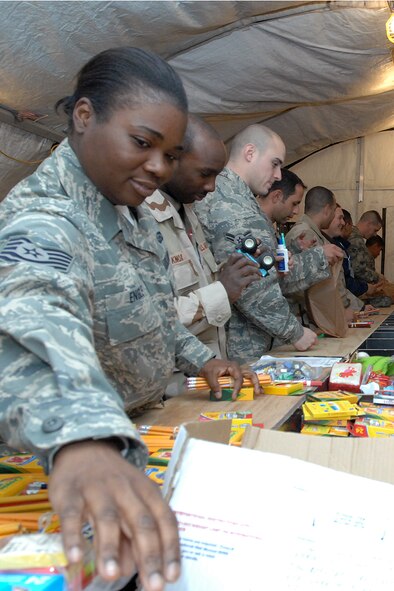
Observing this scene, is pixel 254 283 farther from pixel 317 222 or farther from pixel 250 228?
pixel 317 222

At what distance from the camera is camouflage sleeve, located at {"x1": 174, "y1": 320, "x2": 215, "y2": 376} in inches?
71.0

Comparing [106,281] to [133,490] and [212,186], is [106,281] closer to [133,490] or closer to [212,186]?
[133,490]

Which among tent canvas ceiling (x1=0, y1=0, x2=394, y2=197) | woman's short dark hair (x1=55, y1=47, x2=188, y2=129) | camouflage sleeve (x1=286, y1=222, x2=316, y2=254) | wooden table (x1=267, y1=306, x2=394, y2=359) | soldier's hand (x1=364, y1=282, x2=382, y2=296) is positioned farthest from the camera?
soldier's hand (x1=364, y1=282, x2=382, y2=296)

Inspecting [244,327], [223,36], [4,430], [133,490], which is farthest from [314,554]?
[223,36]

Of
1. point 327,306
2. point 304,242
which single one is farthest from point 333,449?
point 304,242

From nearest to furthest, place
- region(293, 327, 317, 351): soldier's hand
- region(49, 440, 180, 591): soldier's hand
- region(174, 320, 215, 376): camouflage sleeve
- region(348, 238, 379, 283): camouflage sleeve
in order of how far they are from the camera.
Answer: region(49, 440, 180, 591): soldier's hand
region(174, 320, 215, 376): camouflage sleeve
region(293, 327, 317, 351): soldier's hand
region(348, 238, 379, 283): camouflage sleeve

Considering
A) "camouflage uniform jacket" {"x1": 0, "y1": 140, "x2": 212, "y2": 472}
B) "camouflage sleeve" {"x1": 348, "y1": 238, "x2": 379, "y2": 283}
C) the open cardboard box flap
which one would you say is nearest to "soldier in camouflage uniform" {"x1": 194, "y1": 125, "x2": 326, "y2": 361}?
"camouflage uniform jacket" {"x1": 0, "y1": 140, "x2": 212, "y2": 472}

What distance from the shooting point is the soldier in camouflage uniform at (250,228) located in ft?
8.82

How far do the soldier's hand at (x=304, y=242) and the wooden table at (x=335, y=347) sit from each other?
0.54 m

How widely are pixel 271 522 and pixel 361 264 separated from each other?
559cm

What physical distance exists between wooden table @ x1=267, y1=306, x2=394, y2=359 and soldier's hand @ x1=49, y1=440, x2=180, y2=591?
215 cm

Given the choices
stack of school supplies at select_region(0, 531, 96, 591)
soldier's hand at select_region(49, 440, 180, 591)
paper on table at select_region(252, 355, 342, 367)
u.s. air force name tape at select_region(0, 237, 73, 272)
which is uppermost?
u.s. air force name tape at select_region(0, 237, 73, 272)

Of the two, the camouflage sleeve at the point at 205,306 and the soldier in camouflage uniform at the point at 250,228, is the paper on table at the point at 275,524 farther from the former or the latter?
the soldier in camouflage uniform at the point at 250,228

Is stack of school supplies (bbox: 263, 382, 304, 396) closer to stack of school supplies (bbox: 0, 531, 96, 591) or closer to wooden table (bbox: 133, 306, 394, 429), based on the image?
wooden table (bbox: 133, 306, 394, 429)
